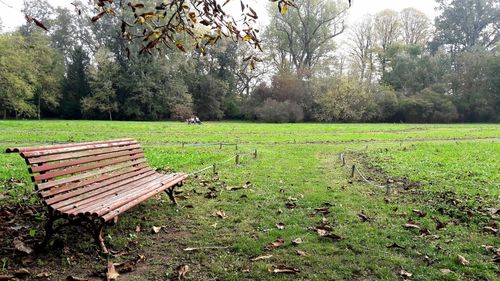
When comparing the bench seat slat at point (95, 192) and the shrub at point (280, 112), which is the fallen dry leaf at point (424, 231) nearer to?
the bench seat slat at point (95, 192)

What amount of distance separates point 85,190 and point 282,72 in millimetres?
40808

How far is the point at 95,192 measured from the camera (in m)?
4.46

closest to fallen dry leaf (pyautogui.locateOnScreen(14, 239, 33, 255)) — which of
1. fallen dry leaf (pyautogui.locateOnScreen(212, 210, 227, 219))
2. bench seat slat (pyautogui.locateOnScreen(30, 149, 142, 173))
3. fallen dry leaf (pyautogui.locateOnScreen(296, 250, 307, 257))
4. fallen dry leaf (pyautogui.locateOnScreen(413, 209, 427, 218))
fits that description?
bench seat slat (pyautogui.locateOnScreen(30, 149, 142, 173))

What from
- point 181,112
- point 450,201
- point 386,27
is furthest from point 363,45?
point 450,201

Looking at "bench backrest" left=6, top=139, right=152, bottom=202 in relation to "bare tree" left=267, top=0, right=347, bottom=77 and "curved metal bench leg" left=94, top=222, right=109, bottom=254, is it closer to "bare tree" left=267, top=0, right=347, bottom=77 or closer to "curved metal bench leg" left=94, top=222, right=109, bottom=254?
"curved metal bench leg" left=94, top=222, right=109, bottom=254

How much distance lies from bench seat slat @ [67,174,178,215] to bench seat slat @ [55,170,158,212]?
0.03 meters

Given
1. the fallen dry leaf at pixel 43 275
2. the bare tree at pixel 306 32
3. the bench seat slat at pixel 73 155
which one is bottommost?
the fallen dry leaf at pixel 43 275

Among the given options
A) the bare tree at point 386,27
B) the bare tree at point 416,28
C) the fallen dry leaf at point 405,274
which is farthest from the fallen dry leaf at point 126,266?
the bare tree at point 416,28

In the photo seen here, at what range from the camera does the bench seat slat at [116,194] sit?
375cm

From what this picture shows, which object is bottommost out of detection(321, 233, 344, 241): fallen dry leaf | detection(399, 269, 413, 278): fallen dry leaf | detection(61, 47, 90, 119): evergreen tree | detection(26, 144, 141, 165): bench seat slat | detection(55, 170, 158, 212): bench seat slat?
detection(399, 269, 413, 278): fallen dry leaf

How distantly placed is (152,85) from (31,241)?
3815 cm

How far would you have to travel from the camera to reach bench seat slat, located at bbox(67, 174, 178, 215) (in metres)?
3.75

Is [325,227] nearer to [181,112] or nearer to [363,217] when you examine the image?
[363,217]

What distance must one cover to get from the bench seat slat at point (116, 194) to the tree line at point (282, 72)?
30.5 metres
